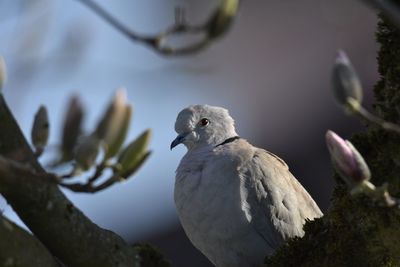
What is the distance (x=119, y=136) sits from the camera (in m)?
2.12

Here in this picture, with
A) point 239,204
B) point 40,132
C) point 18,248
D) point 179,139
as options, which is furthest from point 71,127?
point 179,139

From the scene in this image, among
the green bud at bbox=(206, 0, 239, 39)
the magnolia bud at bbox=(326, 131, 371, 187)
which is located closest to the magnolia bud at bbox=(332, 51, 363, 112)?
the magnolia bud at bbox=(326, 131, 371, 187)

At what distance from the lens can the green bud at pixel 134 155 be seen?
2.20m

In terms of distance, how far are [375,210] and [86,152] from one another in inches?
48.5

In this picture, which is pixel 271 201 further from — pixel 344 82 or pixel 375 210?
pixel 344 82

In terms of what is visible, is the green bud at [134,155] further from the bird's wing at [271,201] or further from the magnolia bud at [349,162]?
the bird's wing at [271,201]

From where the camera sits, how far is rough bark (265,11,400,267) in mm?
3020

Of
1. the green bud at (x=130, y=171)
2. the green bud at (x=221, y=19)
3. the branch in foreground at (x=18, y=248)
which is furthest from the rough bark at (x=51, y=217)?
the green bud at (x=221, y=19)

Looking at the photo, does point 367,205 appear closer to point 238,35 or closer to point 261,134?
point 261,134

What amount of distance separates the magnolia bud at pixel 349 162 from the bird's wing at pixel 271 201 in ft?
6.09

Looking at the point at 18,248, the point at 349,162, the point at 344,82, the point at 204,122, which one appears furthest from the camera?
the point at 204,122

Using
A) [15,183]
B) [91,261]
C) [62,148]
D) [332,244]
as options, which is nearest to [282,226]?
[332,244]

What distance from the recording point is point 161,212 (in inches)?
324

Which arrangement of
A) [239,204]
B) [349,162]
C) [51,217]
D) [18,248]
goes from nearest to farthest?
[349,162] < [18,248] < [51,217] < [239,204]
